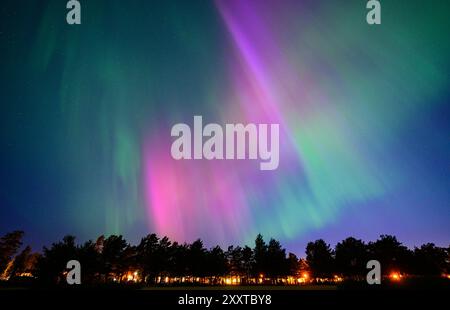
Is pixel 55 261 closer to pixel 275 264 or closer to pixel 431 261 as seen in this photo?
pixel 275 264

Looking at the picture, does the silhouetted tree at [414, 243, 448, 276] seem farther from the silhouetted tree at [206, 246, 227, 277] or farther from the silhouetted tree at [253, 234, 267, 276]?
the silhouetted tree at [206, 246, 227, 277]

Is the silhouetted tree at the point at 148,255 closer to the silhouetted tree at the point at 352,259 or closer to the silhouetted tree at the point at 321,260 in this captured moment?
the silhouetted tree at the point at 321,260

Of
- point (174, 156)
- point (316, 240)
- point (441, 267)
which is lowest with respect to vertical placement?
point (441, 267)

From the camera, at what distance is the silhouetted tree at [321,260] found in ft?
355

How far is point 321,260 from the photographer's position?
109 meters

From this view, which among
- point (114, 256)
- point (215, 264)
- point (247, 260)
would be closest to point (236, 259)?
point (247, 260)

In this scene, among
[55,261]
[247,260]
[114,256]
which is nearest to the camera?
[55,261]

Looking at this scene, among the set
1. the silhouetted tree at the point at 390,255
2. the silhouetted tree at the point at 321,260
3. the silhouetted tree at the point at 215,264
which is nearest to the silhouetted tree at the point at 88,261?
the silhouetted tree at the point at 215,264

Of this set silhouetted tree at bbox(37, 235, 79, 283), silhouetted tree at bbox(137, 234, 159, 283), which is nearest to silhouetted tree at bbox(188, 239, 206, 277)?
silhouetted tree at bbox(137, 234, 159, 283)

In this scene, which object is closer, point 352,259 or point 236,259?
point 352,259

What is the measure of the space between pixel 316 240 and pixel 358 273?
2002 cm
